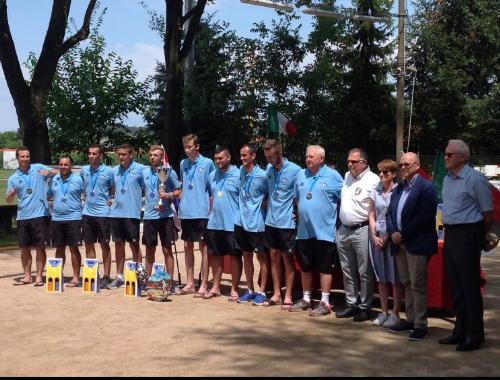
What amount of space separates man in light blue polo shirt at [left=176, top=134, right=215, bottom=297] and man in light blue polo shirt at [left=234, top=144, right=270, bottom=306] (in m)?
0.59

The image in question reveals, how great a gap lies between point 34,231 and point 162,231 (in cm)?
209

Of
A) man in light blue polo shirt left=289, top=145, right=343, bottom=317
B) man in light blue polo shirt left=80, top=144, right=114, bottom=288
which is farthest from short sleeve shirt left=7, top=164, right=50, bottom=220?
Result: man in light blue polo shirt left=289, top=145, right=343, bottom=317

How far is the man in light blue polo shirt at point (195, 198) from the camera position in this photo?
8805 millimetres

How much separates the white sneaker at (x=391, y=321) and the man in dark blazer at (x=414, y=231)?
0.67 ft

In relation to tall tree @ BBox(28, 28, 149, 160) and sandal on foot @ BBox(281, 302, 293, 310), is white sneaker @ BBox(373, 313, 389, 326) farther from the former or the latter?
tall tree @ BBox(28, 28, 149, 160)

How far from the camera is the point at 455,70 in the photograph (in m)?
36.5

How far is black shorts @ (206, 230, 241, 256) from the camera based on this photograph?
335 inches

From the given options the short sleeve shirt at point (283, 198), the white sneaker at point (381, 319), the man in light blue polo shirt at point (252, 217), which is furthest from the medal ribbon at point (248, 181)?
the white sneaker at point (381, 319)

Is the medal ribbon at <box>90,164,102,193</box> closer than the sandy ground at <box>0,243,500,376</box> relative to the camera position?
No

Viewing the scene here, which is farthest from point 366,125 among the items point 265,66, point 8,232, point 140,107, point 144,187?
point 144,187

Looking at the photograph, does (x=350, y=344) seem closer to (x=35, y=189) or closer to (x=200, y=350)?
(x=200, y=350)

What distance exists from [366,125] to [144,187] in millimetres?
25838

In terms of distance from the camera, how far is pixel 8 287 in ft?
31.4

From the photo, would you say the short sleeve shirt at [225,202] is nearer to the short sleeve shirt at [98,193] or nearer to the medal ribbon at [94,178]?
the short sleeve shirt at [98,193]
